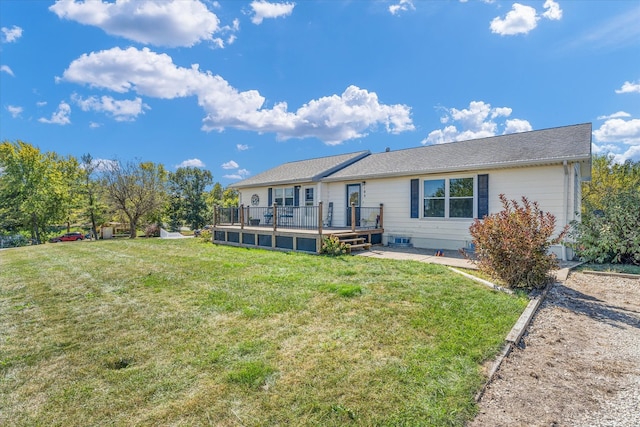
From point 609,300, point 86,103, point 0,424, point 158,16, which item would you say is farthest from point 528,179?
point 86,103

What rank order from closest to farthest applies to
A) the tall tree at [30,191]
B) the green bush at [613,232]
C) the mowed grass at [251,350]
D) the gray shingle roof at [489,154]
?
the mowed grass at [251,350]
the green bush at [613,232]
the gray shingle roof at [489,154]
the tall tree at [30,191]

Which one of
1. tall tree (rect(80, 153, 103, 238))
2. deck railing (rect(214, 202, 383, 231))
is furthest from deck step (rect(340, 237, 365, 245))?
tall tree (rect(80, 153, 103, 238))

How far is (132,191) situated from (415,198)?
22969 millimetres

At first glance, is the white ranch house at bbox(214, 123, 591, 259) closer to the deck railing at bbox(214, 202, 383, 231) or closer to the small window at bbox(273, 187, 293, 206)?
the deck railing at bbox(214, 202, 383, 231)

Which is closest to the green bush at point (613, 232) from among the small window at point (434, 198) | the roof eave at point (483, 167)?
the roof eave at point (483, 167)

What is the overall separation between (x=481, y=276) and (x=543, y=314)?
1.95 m

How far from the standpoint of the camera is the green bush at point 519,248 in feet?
16.9

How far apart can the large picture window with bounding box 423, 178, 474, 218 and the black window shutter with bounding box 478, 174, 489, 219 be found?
262 millimetres

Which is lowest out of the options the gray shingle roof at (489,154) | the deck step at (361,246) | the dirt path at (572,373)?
the dirt path at (572,373)

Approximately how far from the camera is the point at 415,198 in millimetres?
10891

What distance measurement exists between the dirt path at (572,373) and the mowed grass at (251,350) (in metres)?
0.24

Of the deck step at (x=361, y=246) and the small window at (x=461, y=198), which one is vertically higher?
the small window at (x=461, y=198)

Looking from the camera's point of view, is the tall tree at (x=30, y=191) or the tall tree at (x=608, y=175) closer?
the tall tree at (x=608, y=175)

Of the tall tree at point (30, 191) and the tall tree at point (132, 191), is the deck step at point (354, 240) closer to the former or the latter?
the tall tree at point (132, 191)
